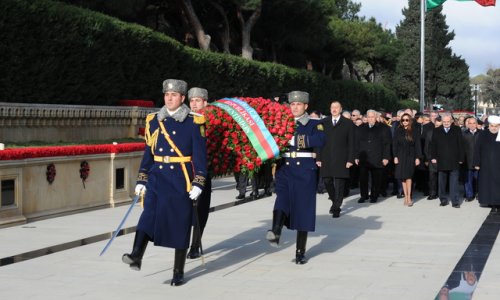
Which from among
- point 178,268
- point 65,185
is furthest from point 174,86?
point 65,185

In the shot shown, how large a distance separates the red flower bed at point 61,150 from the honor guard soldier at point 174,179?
Answer: 4810mm

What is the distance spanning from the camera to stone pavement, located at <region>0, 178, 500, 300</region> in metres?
7.61

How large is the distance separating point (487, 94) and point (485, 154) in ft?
426

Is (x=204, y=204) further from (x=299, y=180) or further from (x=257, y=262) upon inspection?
(x=299, y=180)

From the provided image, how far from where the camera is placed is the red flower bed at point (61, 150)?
12.3 metres

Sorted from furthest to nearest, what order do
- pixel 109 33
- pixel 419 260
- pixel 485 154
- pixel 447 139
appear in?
pixel 109 33 → pixel 447 139 → pixel 485 154 → pixel 419 260

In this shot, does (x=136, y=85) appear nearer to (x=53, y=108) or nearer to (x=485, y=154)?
(x=53, y=108)

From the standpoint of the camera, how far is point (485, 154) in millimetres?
15547

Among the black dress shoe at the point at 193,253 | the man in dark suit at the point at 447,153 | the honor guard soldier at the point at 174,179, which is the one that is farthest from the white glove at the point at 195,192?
the man in dark suit at the point at 447,153

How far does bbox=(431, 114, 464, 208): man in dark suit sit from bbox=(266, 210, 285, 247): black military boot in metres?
7.56

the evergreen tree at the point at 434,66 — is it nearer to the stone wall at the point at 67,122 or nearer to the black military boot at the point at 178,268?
the stone wall at the point at 67,122

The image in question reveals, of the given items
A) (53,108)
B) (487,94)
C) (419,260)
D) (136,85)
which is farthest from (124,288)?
(487,94)

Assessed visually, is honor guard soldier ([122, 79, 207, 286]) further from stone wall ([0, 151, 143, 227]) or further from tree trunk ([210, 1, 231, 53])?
tree trunk ([210, 1, 231, 53])

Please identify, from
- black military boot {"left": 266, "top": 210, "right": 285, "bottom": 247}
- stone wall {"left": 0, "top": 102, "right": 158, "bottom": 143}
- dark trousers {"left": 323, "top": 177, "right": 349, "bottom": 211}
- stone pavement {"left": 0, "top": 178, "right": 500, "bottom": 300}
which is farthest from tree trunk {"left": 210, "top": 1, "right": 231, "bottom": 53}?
black military boot {"left": 266, "top": 210, "right": 285, "bottom": 247}
